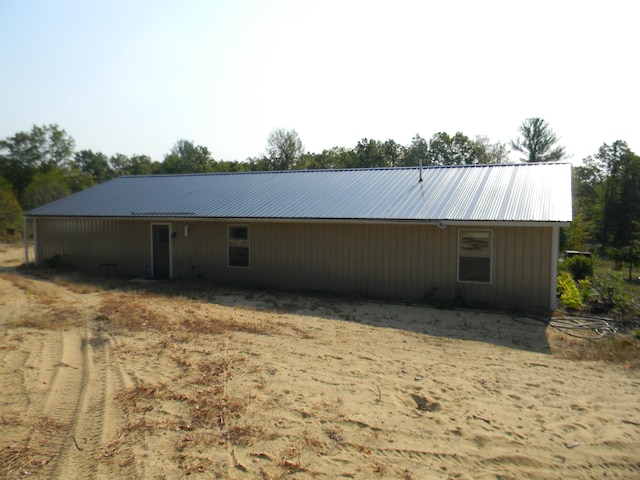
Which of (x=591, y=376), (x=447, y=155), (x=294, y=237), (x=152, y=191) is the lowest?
(x=591, y=376)

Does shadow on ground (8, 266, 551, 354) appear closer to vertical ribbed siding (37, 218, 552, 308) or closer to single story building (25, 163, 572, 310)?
vertical ribbed siding (37, 218, 552, 308)

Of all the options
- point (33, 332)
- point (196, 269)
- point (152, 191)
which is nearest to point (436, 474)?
point (33, 332)

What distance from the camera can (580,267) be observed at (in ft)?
49.2

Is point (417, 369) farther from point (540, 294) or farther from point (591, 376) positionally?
point (540, 294)

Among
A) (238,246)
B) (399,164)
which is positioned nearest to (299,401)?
(238,246)

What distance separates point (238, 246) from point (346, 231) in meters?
3.52

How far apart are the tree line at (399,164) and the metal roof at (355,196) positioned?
15.5 metres

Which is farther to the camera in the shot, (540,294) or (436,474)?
(540,294)

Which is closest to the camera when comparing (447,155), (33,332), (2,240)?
(33,332)

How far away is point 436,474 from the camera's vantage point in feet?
11.2

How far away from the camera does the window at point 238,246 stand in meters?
13.6

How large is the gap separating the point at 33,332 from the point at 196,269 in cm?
727

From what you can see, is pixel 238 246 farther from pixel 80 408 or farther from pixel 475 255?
pixel 80 408

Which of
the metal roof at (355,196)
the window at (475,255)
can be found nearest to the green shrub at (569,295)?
the window at (475,255)
